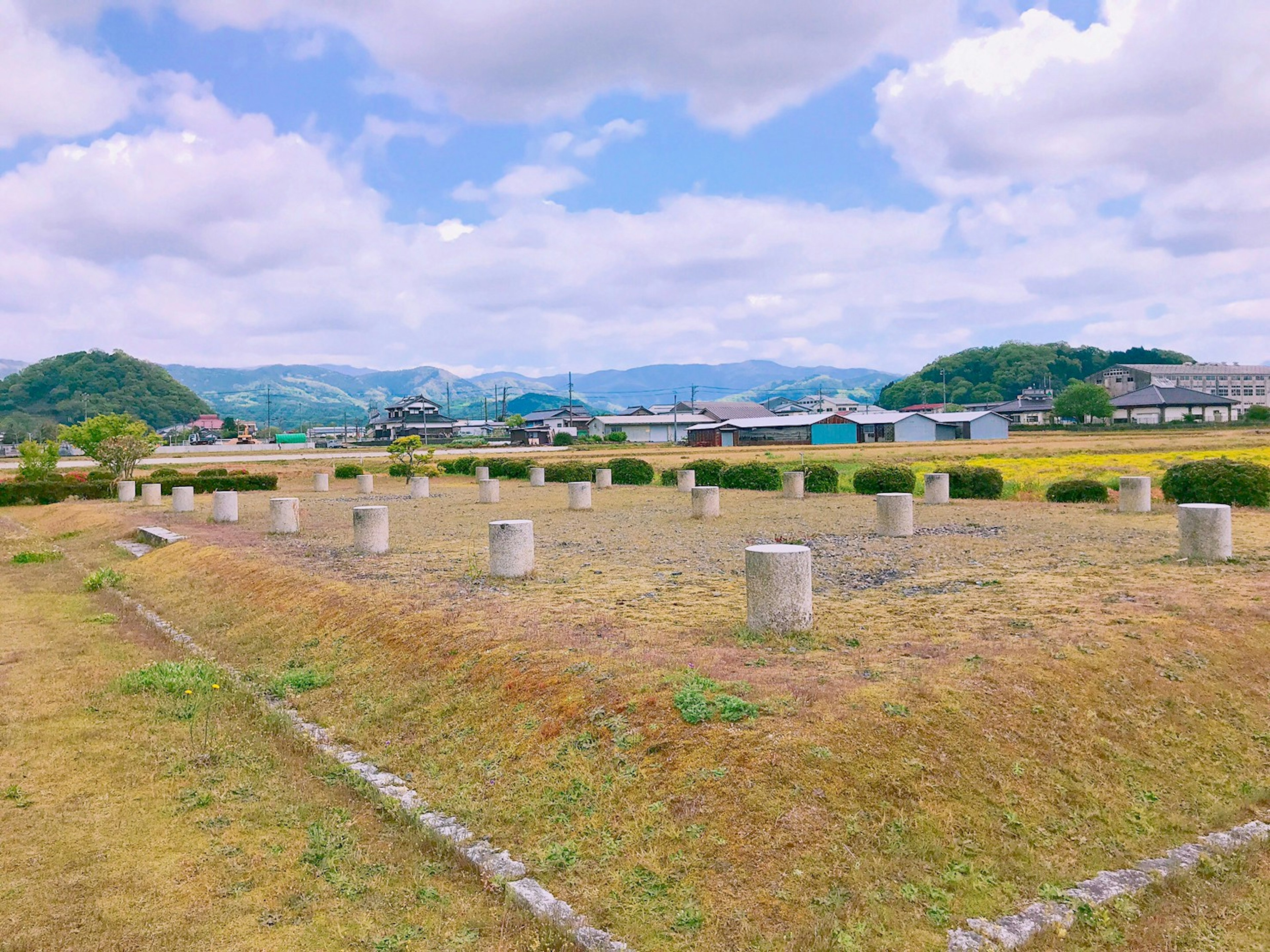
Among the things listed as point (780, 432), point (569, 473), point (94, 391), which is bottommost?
point (569, 473)

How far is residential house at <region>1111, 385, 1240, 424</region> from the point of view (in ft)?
219

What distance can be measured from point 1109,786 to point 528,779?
3087 mm

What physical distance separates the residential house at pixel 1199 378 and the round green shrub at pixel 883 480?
92.5 meters

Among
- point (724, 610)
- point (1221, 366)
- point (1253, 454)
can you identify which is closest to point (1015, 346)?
point (1221, 366)

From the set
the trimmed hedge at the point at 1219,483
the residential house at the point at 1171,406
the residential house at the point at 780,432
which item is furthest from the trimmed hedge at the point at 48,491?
the residential house at the point at 1171,406

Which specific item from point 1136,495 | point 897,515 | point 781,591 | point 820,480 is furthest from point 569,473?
point 781,591

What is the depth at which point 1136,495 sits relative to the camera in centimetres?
1386

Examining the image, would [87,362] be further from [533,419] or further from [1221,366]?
[1221,366]

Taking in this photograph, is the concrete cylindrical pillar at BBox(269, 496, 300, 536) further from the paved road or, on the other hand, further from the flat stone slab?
the paved road

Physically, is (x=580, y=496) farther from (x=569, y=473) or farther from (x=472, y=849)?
(x=472, y=849)

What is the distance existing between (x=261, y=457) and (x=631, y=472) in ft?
120

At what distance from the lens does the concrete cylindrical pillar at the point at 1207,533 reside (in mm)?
8688

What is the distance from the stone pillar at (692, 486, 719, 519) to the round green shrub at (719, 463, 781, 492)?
659 centimetres

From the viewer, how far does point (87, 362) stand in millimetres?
105938
